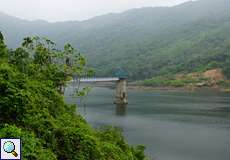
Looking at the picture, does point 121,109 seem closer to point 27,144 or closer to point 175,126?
point 175,126

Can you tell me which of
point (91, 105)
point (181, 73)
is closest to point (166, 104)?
point (91, 105)

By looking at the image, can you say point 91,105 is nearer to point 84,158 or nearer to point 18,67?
point 18,67

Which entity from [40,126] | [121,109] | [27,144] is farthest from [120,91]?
[27,144]

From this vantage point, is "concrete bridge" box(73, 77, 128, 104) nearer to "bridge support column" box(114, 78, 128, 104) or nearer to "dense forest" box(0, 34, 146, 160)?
"bridge support column" box(114, 78, 128, 104)

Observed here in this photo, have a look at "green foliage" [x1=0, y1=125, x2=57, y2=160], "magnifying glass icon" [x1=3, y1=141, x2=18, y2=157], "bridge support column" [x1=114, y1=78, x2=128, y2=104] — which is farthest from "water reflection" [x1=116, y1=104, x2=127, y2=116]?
"magnifying glass icon" [x1=3, y1=141, x2=18, y2=157]

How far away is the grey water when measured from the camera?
5423 cm

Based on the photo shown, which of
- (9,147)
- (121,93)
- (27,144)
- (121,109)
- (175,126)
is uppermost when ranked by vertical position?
(9,147)

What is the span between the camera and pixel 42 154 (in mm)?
15891

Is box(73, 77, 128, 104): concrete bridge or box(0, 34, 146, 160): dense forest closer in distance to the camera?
box(0, 34, 146, 160): dense forest

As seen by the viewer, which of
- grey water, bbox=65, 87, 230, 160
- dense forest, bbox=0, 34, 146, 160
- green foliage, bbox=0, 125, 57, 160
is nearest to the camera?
green foliage, bbox=0, 125, 57, 160

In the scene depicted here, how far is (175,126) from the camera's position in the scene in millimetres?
76188

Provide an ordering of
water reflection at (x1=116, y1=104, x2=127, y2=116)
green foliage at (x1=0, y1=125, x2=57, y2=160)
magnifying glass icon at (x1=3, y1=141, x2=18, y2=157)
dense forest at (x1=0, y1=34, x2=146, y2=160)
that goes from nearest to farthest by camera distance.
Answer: magnifying glass icon at (x1=3, y1=141, x2=18, y2=157)
green foliage at (x1=0, y1=125, x2=57, y2=160)
dense forest at (x1=0, y1=34, x2=146, y2=160)
water reflection at (x1=116, y1=104, x2=127, y2=116)

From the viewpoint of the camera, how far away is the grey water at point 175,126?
5423 cm

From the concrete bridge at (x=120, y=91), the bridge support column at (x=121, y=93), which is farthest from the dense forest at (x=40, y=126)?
the concrete bridge at (x=120, y=91)
